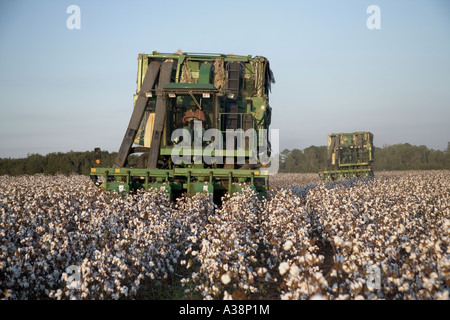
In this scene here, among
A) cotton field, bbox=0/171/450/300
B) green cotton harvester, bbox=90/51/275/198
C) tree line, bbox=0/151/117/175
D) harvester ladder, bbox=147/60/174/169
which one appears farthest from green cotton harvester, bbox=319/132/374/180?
cotton field, bbox=0/171/450/300

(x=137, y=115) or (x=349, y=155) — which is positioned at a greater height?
(x=137, y=115)

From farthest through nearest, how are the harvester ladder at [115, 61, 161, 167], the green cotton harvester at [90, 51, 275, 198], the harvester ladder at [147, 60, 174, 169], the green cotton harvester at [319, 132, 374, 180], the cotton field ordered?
the green cotton harvester at [319, 132, 374, 180], the harvester ladder at [115, 61, 161, 167], the harvester ladder at [147, 60, 174, 169], the green cotton harvester at [90, 51, 275, 198], the cotton field

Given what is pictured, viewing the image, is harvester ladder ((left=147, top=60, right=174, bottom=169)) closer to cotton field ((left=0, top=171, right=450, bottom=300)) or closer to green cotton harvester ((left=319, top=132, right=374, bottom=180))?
cotton field ((left=0, top=171, right=450, bottom=300))

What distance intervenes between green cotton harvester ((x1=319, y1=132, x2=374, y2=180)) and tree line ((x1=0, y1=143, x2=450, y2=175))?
1286 mm

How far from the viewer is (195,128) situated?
34.9ft

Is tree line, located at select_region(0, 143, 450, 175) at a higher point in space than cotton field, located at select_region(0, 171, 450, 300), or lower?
higher

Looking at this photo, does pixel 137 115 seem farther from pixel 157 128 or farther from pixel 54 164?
pixel 54 164

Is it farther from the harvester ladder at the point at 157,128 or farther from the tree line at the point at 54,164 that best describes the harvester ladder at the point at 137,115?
the tree line at the point at 54,164

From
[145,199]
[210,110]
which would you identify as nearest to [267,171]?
[210,110]

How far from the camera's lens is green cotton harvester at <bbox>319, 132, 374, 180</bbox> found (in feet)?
82.3

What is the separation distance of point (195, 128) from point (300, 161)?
52.1 metres

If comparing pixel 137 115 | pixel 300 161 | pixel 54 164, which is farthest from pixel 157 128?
pixel 300 161

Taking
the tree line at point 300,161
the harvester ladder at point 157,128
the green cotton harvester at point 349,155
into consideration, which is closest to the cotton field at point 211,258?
the harvester ladder at point 157,128
